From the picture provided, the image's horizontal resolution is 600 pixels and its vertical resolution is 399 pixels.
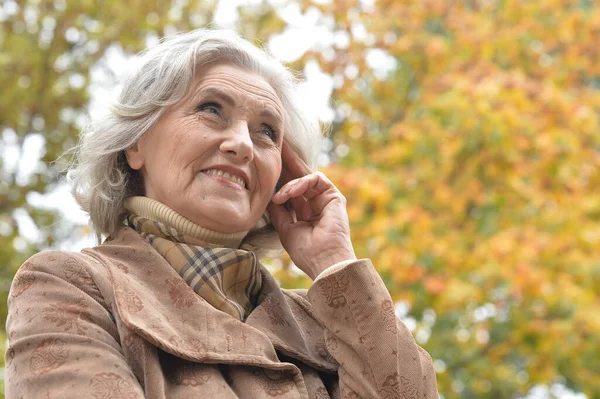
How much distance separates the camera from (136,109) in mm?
2117

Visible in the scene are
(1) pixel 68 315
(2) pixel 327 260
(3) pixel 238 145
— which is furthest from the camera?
(2) pixel 327 260

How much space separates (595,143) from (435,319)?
1.68 meters

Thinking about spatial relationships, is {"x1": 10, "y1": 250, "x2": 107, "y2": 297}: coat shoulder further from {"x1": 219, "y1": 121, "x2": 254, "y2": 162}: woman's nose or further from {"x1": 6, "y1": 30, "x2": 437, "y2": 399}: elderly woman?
{"x1": 219, "y1": 121, "x2": 254, "y2": 162}: woman's nose

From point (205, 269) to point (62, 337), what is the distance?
409 millimetres

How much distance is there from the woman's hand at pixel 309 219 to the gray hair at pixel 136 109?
24 centimetres

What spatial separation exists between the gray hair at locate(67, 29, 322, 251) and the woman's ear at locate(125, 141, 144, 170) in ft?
0.05

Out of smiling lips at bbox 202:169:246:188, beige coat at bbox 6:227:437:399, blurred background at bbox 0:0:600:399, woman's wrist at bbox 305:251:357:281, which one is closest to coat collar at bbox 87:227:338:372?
beige coat at bbox 6:227:437:399

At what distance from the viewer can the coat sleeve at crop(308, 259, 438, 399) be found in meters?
1.91

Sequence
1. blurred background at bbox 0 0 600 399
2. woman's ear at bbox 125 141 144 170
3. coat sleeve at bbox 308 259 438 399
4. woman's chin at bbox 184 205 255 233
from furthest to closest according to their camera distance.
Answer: blurred background at bbox 0 0 600 399 < woman's ear at bbox 125 141 144 170 < woman's chin at bbox 184 205 255 233 < coat sleeve at bbox 308 259 438 399

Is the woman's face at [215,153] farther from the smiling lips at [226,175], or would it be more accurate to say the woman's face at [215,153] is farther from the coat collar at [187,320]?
the coat collar at [187,320]

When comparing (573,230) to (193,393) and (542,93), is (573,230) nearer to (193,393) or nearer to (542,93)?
(542,93)

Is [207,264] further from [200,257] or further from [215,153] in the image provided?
[215,153]

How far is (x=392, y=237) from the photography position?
5.60 metres

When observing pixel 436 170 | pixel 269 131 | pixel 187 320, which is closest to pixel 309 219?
pixel 269 131
